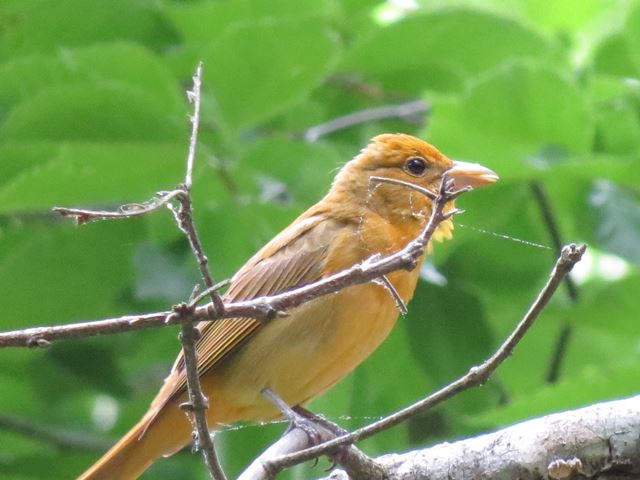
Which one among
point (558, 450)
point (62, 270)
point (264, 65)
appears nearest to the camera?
point (558, 450)

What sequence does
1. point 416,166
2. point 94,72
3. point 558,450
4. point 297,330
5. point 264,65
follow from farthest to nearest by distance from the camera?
point 94,72
point 264,65
point 416,166
point 297,330
point 558,450

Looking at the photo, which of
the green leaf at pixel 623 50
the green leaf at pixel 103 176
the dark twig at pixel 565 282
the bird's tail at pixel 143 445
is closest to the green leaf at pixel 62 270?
the green leaf at pixel 103 176

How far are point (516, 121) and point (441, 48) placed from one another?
3.37 feet

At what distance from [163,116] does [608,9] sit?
324cm

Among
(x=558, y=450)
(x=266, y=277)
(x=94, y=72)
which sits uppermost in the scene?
(x=94, y=72)

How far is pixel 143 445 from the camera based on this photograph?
477cm

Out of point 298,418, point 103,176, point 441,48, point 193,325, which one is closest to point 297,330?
point 298,418

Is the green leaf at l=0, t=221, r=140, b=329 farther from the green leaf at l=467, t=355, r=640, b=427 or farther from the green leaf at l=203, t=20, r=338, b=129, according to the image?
the green leaf at l=467, t=355, r=640, b=427

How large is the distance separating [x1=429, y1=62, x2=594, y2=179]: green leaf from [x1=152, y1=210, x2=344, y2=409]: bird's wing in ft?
2.84

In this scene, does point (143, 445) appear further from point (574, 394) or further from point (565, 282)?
point (565, 282)

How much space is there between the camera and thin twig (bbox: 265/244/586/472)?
2461 mm

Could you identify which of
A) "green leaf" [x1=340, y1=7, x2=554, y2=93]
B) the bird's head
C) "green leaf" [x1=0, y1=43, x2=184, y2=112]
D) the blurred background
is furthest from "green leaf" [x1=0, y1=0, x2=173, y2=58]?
the bird's head

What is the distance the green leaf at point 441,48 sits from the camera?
20.5 feet

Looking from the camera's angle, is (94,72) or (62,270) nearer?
(94,72)
